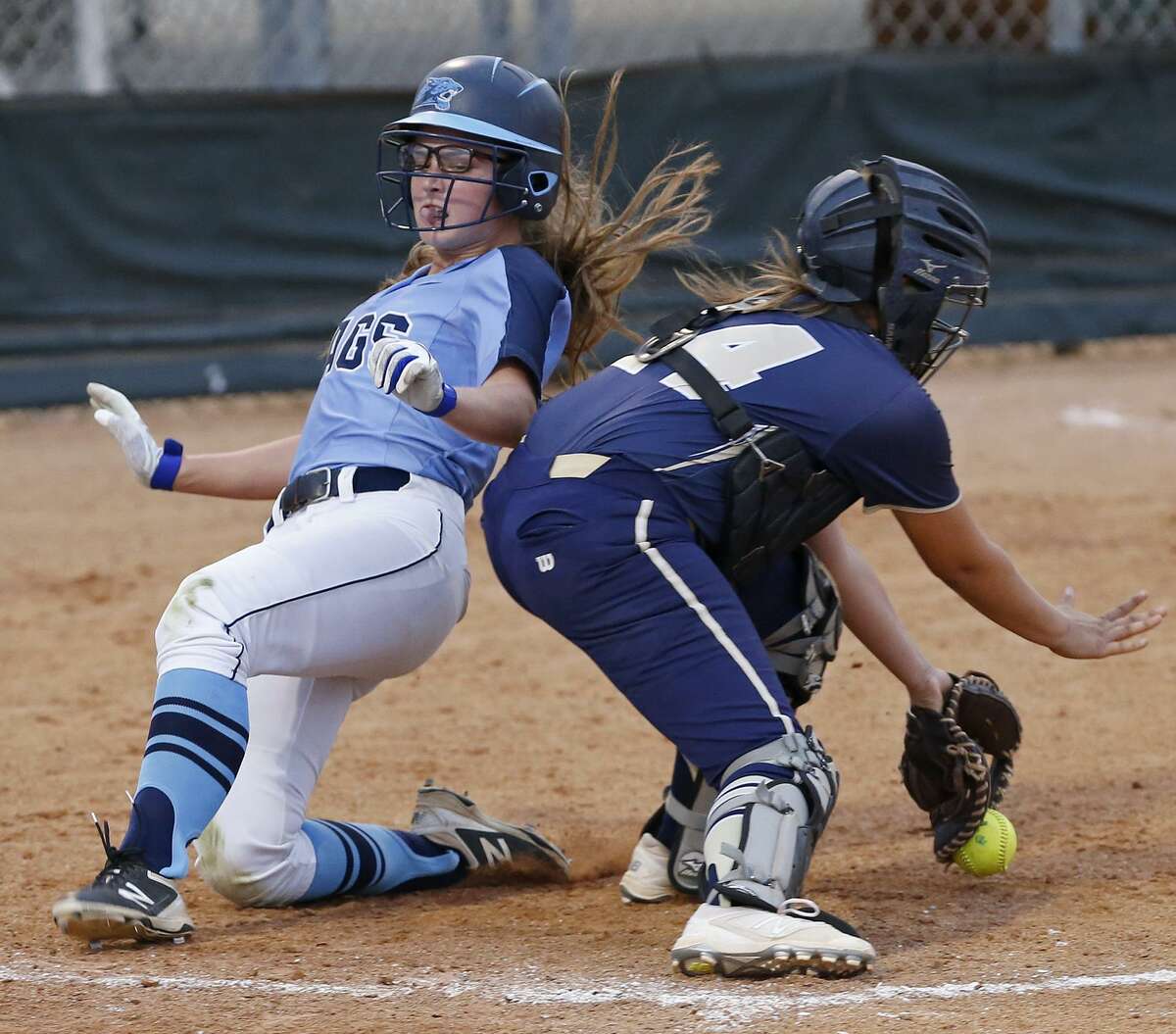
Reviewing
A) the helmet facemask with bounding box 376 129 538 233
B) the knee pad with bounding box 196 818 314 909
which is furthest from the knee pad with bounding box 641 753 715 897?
the helmet facemask with bounding box 376 129 538 233

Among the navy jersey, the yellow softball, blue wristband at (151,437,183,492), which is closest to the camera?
the navy jersey

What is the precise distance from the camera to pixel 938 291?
299cm

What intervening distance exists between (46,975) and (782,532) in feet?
4.41

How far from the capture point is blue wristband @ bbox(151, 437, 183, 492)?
3.42 metres

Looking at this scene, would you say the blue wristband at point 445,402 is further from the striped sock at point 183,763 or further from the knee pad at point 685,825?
the knee pad at point 685,825

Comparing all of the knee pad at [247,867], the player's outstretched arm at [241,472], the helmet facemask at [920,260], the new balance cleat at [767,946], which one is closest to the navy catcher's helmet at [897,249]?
the helmet facemask at [920,260]

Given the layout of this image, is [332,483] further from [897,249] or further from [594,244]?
[897,249]

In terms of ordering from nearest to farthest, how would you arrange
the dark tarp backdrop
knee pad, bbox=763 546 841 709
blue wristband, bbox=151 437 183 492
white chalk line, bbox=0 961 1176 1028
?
1. white chalk line, bbox=0 961 1176 1028
2. knee pad, bbox=763 546 841 709
3. blue wristband, bbox=151 437 183 492
4. the dark tarp backdrop

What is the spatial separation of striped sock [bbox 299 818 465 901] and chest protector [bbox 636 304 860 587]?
2.80 ft

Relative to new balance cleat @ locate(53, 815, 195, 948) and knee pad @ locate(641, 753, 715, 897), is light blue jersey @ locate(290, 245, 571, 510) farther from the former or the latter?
new balance cleat @ locate(53, 815, 195, 948)

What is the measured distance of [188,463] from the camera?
344 centimetres

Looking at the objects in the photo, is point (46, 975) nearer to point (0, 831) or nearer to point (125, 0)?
point (0, 831)

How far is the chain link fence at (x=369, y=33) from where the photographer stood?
28.5ft

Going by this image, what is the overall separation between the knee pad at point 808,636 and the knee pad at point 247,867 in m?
0.92
